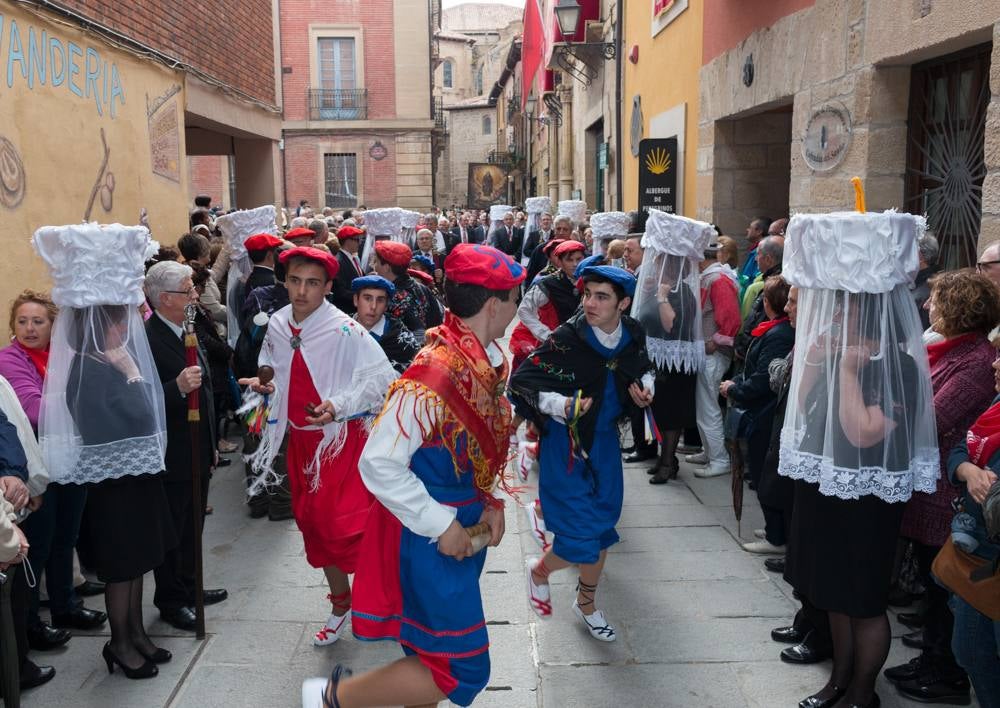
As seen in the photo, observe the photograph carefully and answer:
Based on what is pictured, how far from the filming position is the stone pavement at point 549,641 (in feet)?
12.7

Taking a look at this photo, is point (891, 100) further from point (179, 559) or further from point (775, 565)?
point (179, 559)

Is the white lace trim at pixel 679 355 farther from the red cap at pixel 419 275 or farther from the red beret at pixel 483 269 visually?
the red beret at pixel 483 269

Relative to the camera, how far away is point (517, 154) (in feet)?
131

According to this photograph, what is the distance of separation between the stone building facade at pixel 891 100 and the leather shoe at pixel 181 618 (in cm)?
483

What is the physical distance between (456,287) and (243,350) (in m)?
3.05

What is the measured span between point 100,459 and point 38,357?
3.09 feet

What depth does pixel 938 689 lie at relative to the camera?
3744 mm

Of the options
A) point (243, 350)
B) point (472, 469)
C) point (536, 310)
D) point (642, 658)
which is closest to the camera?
point (472, 469)

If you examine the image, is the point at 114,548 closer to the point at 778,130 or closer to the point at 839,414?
the point at 839,414

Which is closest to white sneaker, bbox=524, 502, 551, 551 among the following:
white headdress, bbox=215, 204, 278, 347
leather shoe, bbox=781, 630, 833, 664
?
leather shoe, bbox=781, 630, 833, 664

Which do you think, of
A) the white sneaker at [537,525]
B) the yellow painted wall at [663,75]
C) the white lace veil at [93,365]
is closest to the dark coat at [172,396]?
the white lace veil at [93,365]

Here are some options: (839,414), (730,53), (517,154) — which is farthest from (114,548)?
(517,154)

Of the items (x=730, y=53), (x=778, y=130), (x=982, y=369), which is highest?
(x=730, y=53)

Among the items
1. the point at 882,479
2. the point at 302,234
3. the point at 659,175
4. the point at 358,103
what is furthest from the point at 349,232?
the point at 358,103
